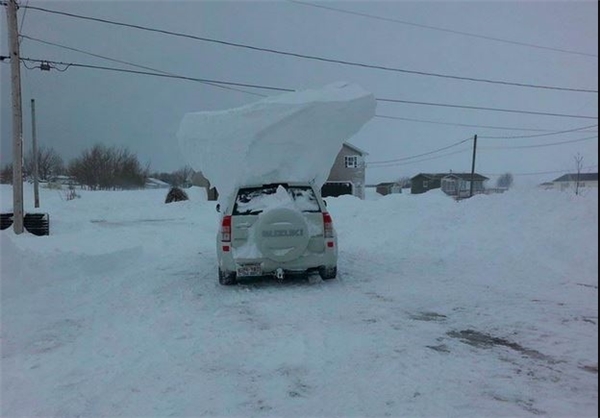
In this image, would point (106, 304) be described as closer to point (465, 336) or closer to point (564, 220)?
point (465, 336)

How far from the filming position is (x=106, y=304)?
773 cm

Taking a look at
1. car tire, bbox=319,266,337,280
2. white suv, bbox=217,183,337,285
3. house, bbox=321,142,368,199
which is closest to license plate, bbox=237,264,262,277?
white suv, bbox=217,183,337,285

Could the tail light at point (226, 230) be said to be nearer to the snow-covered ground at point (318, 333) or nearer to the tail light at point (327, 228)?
the snow-covered ground at point (318, 333)

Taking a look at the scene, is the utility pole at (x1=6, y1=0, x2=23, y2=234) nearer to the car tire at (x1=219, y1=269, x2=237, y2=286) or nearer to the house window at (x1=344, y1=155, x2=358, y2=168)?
the car tire at (x1=219, y1=269, x2=237, y2=286)

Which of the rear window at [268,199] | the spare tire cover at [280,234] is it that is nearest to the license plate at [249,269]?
the spare tire cover at [280,234]

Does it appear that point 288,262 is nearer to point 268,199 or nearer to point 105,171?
point 268,199

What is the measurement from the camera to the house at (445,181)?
233ft

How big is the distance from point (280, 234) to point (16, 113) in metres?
11.3

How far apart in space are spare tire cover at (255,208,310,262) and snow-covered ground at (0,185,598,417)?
681 millimetres

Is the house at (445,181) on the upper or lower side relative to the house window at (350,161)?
lower

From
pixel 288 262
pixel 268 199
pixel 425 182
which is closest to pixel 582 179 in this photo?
pixel 288 262

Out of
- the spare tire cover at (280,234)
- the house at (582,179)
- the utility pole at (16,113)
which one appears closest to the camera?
the house at (582,179)

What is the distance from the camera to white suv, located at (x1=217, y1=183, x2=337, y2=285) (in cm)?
829

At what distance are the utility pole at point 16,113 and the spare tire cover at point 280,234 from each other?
10.5 meters
